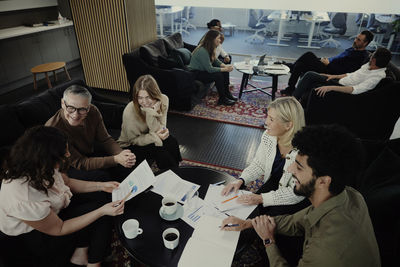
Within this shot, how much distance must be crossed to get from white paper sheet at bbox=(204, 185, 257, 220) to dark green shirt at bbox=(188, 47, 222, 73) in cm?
291

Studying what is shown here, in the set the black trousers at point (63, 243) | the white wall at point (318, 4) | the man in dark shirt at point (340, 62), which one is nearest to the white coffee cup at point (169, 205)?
the black trousers at point (63, 243)

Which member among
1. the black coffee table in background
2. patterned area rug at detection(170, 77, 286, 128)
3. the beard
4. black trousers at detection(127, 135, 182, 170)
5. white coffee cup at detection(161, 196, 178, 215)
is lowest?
patterned area rug at detection(170, 77, 286, 128)

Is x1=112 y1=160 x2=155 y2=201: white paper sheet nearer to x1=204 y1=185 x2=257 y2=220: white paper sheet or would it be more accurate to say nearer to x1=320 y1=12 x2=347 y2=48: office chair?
x1=204 y1=185 x2=257 y2=220: white paper sheet

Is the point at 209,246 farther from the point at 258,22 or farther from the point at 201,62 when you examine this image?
the point at 258,22

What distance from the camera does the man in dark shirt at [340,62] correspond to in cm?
384

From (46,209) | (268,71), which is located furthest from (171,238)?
(268,71)

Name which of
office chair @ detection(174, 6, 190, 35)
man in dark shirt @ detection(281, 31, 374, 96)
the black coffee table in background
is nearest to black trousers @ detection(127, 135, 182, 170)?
the black coffee table in background

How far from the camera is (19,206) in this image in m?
1.26

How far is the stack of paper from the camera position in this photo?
1.24m

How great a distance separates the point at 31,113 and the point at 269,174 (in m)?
2.04

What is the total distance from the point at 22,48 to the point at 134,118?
4053 millimetres

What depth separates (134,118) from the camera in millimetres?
2330

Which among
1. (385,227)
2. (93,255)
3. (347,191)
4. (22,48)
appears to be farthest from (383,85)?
(22,48)

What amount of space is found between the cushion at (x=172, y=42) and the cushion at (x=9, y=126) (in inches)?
121
